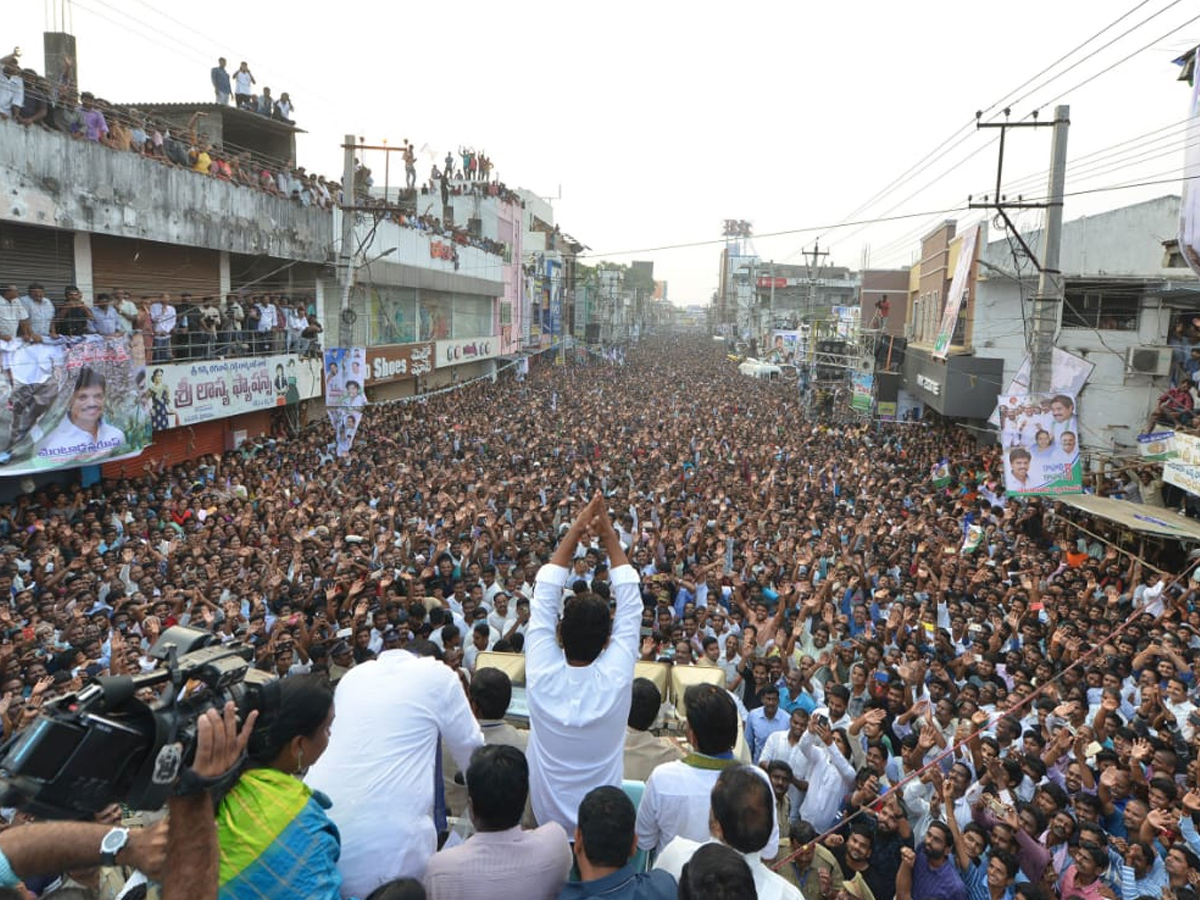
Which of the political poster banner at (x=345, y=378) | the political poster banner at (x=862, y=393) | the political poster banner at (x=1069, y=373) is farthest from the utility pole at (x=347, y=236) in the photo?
the political poster banner at (x=862, y=393)

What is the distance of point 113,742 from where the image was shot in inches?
62.5

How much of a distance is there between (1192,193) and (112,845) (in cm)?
1235

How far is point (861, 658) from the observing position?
23.2 feet

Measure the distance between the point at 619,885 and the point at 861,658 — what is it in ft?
17.4

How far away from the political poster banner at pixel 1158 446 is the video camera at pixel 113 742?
12.7m

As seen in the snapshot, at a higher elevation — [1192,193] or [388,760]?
[1192,193]

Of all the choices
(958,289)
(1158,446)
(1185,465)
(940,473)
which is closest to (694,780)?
(1185,465)

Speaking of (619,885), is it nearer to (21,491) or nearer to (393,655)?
(393,655)

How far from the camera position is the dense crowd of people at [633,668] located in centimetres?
235

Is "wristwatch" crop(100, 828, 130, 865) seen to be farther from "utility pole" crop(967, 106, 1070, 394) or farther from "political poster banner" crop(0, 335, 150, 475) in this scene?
"utility pole" crop(967, 106, 1070, 394)

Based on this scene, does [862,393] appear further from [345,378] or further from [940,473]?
[345,378]

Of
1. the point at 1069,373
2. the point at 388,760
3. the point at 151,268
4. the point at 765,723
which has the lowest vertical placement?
the point at 765,723

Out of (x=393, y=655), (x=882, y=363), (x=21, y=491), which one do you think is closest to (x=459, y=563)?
(x=21, y=491)

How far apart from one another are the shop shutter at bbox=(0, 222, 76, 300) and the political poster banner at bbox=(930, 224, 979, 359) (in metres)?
18.0
